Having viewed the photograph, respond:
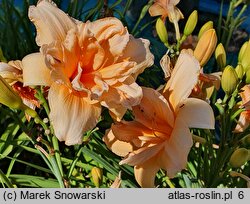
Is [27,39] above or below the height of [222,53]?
below

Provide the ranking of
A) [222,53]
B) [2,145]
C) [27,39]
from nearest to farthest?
[222,53], [2,145], [27,39]

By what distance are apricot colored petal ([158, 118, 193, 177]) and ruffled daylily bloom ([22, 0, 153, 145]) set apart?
0.06 m

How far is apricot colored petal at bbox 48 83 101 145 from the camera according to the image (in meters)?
0.60

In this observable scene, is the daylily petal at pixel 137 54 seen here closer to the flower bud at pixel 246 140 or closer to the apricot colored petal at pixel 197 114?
the apricot colored petal at pixel 197 114

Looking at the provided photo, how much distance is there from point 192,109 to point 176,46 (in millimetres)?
291

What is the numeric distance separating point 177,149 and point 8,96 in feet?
0.75

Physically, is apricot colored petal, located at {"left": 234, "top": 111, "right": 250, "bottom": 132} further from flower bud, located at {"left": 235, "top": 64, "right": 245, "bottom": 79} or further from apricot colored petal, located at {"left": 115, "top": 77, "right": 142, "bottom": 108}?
apricot colored petal, located at {"left": 115, "top": 77, "right": 142, "bottom": 108}

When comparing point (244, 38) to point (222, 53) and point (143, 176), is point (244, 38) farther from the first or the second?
point (143, 176)

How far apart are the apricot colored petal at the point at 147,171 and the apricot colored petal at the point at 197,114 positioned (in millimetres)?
69

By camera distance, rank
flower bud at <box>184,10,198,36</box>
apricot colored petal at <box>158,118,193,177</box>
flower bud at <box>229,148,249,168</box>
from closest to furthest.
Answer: apricot colored petal at <box>158,118,193,177</box>
flower bud at <box>229,148,249,168</box>
flower bud at <box>184,10,198,36</box>

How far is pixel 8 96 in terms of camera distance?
2.19ft

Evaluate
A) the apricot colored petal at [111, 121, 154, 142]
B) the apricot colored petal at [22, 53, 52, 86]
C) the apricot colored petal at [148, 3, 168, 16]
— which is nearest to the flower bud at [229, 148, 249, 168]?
the apricot colored petal at [111, 121, 154, 142]
